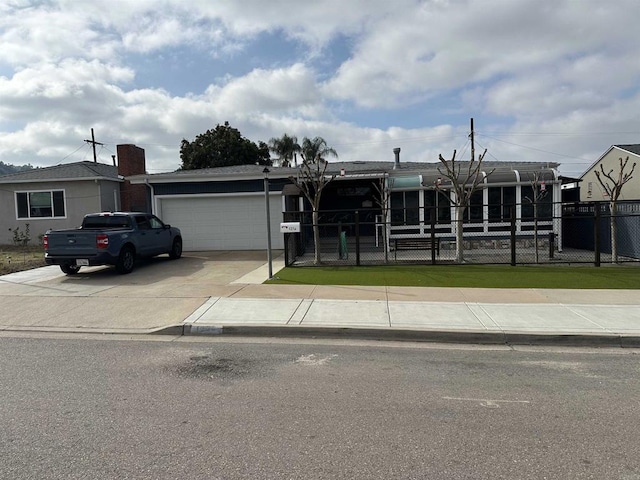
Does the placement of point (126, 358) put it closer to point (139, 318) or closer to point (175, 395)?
point (175, 395)

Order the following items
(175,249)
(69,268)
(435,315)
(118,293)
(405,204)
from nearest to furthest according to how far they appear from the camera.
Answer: (435,315) → (118,293) → (69,268) → (175,249) → (405,204)

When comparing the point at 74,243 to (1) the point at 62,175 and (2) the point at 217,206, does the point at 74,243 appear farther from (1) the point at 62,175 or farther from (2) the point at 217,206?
(1) the point at 62,175

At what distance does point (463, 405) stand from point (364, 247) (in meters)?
13.8

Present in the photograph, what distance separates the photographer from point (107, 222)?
13.7 metres

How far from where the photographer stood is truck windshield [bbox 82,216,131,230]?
13.5m

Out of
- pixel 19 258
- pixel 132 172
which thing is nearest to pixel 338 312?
pixel 19 258

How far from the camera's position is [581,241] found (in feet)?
56.9

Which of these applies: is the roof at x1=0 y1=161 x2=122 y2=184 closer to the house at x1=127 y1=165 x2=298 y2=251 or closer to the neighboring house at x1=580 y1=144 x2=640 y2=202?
the house at x1=127 y1=165 x2=298 y2=251

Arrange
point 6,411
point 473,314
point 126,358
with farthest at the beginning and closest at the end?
point 473,314 → point 126,358 → point 6,411

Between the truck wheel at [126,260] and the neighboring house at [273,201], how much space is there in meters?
5.83

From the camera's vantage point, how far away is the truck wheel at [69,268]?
12.6 metres

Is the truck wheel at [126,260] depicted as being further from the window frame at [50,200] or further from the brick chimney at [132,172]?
the window frame at [50,200]

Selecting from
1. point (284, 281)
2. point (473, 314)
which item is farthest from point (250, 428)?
point (284, 281)

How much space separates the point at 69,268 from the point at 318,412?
10970mm
